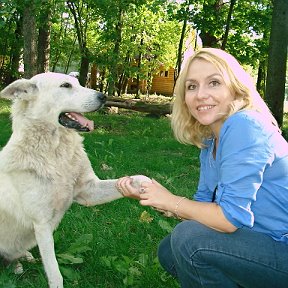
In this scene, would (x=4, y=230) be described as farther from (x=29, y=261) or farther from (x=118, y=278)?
(x=118, y=278)

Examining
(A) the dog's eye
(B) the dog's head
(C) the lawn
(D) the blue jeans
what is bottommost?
(C) the lawn

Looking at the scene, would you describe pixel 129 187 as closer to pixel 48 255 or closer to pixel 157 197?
pixel 157 197

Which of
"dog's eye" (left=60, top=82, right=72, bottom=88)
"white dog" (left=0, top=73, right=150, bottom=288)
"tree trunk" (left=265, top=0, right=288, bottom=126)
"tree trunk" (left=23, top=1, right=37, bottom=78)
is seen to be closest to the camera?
"white dog" (left=0, top=73, right=150, bottom=288)

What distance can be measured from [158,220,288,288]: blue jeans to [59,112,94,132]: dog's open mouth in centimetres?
140

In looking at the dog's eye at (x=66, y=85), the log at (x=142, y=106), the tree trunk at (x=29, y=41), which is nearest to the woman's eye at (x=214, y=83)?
the dog's eye at (x=66, y=85)

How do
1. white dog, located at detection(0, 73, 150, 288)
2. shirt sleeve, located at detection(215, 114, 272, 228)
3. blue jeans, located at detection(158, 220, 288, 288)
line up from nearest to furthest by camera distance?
shirt sleeve, located at detection(215, 114, 272, 228) → blue jeans, located at detection(158, 220, 288, 288) → white dog, located at detection(0, 73, 150, 288)

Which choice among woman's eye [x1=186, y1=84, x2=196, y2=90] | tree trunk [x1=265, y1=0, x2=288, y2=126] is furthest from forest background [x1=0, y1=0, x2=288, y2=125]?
woman's eye [x1=186, y1=84, x2=196, y2=90]

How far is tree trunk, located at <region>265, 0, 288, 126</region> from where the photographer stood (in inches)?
379

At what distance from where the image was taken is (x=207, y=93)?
2512mm

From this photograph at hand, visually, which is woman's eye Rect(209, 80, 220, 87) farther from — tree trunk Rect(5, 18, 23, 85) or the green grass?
tree trunk Rect(5, 18, 23, 85)

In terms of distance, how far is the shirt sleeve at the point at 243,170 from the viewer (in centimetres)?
221


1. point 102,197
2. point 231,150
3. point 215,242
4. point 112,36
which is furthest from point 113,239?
point 112,36

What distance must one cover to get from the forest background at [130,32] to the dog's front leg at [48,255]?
2670 mm

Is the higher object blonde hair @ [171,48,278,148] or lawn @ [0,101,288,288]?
blonde hair @ [171,48,278,148]
